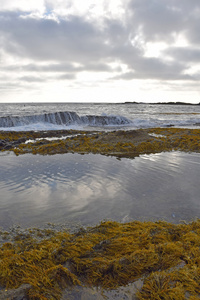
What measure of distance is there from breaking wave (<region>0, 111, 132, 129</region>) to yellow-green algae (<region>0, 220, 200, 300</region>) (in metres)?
24.7

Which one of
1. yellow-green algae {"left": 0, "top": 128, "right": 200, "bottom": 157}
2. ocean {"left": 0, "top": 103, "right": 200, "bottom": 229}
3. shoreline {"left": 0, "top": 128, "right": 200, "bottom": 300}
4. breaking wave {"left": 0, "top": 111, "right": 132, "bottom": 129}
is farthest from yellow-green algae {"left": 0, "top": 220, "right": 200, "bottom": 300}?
breaking wave {"left": 0, "top": 111, "right": 132, "bottom": 129}

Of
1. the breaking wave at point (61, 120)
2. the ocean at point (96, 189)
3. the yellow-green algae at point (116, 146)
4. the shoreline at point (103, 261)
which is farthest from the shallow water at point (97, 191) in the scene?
the breaking wave at point (61, 120)

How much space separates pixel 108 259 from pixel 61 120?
2786cm

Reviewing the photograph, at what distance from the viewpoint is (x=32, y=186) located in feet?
20.5

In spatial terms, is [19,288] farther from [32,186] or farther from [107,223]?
[32,186]

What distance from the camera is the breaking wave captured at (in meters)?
27.3

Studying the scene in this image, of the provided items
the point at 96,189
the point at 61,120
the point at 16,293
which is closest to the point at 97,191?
the point at 96,189

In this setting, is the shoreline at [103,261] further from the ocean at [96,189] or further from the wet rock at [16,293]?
the ocean at [96,189]

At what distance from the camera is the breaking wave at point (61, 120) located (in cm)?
2728

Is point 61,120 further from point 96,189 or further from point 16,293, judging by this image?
point 16,293

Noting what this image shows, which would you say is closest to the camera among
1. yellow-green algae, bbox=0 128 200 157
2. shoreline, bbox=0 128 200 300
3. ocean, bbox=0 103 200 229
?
shoreline, bbox=0 128 200 300

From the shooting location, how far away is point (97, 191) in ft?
19.2

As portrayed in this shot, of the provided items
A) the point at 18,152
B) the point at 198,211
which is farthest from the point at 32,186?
the point at 18,152

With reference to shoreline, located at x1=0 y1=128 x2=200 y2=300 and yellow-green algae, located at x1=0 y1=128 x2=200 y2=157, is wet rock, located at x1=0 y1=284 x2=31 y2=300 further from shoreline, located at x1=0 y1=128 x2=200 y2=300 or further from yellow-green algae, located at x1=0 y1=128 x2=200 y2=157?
yellow-green algae, located at x1=0 y1=128 x2=200 y2=157
